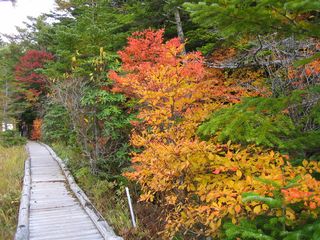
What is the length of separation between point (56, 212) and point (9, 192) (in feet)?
8.67

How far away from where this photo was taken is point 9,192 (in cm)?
1037

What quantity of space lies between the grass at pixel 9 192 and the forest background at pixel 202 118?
2103 millimetres

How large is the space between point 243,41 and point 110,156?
5.74 m

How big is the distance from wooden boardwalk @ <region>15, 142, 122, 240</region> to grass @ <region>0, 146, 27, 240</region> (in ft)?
1.05

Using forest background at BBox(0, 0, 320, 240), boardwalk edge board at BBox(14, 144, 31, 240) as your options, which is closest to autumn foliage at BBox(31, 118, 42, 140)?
forest background at BBox(0, 0, 320, 240)

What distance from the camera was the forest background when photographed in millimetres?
3590

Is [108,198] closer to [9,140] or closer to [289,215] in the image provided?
[289,215]

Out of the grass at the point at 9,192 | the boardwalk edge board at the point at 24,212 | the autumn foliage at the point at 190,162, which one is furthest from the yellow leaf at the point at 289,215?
the grass at the point at 9,192

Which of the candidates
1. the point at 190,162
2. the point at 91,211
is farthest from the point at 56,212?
the point at 190,162

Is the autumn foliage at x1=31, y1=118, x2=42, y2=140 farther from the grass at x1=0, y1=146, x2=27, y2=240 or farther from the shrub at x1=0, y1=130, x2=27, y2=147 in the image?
the grass at x1=0, y1=146, x2=27, y2=240

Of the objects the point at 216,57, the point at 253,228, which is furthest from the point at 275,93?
the point at 216,57

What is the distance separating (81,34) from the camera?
12.7 m

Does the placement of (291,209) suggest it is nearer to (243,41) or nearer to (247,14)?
(247,14)

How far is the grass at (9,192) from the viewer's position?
326 inches
